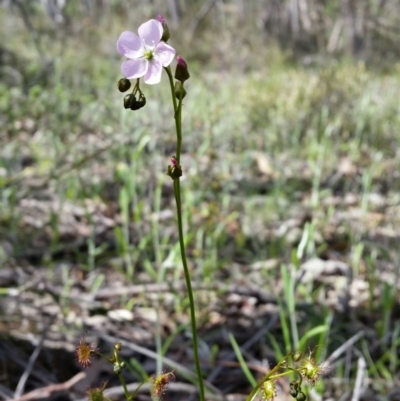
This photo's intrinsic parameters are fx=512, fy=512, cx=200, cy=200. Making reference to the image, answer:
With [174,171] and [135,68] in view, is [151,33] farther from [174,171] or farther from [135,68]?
[174,171]

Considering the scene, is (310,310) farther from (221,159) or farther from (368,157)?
(368,157)

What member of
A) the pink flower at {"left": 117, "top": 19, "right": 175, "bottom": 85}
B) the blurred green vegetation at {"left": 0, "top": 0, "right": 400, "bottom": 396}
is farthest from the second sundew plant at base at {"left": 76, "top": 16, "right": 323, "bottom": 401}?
the blurred green vegetation at {"left": 0, "top": 0, "right": 400, "bottom": 396}

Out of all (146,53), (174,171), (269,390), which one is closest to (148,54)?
(146,53)

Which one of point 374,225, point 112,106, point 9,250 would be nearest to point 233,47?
point 112,106

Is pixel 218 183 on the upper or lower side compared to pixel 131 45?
lower

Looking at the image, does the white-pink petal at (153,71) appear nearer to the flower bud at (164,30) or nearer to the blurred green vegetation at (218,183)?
the flower bud at (164,30)

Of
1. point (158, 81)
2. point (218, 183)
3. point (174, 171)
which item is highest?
point (158, 81)
